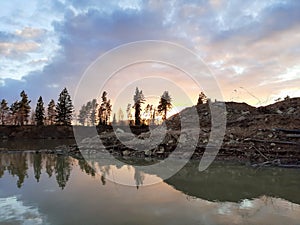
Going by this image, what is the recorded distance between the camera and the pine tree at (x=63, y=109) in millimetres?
62312

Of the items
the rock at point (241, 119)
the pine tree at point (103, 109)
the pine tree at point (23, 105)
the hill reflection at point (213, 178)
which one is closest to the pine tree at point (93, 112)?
the pine tree at point (103, 109)

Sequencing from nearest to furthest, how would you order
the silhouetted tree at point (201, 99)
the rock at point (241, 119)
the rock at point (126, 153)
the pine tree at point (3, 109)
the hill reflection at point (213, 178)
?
1. the hill reflection at point (213, 178)
2. the rock at point (126, 153)
3. the rock at point (241, 119)
4. the silhouetted tree at point (201, 99)
5. the pine tree at point (3, 109)

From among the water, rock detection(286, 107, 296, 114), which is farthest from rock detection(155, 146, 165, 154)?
rock detection(286, 107, 296, 114)

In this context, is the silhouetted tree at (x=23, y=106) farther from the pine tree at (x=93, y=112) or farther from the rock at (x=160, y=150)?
the rock at (x=160, y=150)

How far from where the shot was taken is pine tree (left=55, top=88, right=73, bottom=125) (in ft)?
204

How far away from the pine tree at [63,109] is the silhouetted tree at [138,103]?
16.7m

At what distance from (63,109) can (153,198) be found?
58.8m

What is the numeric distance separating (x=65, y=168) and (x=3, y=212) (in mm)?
7189

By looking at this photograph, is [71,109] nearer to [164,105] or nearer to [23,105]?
[23,105]

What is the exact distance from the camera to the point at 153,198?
307 inches

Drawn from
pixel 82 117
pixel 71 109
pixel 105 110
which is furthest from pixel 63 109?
pixel 82 117

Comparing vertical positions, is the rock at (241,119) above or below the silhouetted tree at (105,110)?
below

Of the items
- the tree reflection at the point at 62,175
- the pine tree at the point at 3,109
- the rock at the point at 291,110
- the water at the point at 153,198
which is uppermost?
the pine tree at the point at 3,109

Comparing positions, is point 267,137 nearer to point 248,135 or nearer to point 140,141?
point 248,135
